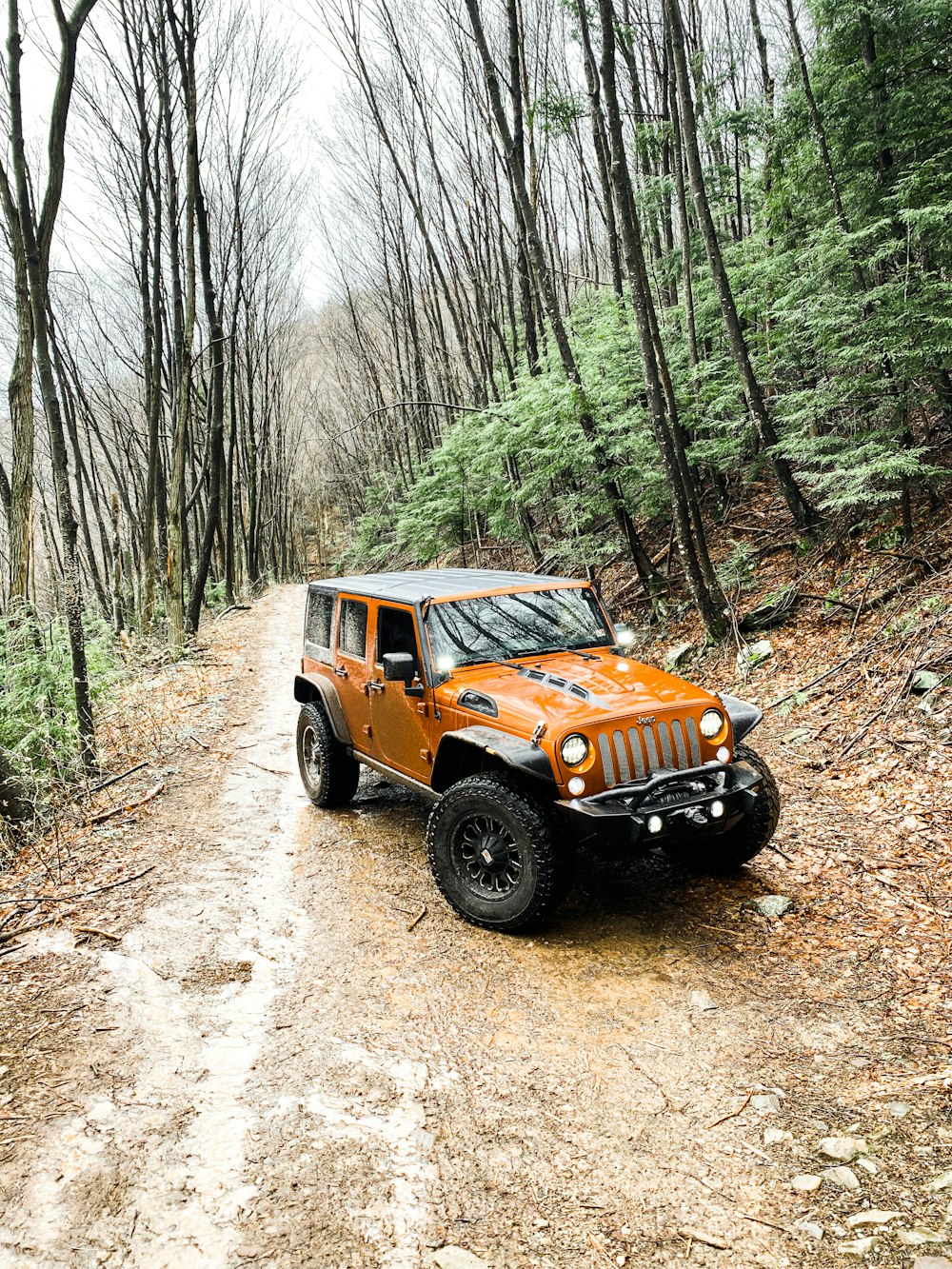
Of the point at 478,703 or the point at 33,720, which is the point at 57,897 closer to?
the point at 478,703

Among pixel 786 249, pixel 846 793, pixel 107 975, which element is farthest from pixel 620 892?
pixel 786 249

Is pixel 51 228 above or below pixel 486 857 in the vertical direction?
above

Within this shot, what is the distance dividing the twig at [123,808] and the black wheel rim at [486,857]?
351 centimetres

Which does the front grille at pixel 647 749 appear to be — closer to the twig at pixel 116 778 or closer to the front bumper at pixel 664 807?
the front bumper at pixel 664 807

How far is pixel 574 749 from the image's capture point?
12.4 ft

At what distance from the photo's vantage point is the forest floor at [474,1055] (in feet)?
7.55

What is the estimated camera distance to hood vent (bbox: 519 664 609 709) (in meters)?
4.07

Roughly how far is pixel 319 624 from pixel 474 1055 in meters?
4.05

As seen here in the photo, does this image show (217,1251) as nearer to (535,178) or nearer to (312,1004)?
(312,1004)

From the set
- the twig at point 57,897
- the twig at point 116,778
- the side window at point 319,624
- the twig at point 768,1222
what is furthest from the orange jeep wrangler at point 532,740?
the twig at point 116,778

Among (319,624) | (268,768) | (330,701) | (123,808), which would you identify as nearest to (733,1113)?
(330,701)

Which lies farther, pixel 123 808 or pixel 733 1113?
pixel 123 808

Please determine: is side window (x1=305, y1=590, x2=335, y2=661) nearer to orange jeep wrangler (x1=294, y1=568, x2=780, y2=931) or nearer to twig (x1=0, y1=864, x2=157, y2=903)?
orange jeep wrangler (x1=294, y1=568, x2=780, y2=931)

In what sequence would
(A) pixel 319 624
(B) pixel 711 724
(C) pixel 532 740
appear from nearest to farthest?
1. (C) pixel 532 740
2. (B) pixel 711 724
3. (A) pixel 319 624
